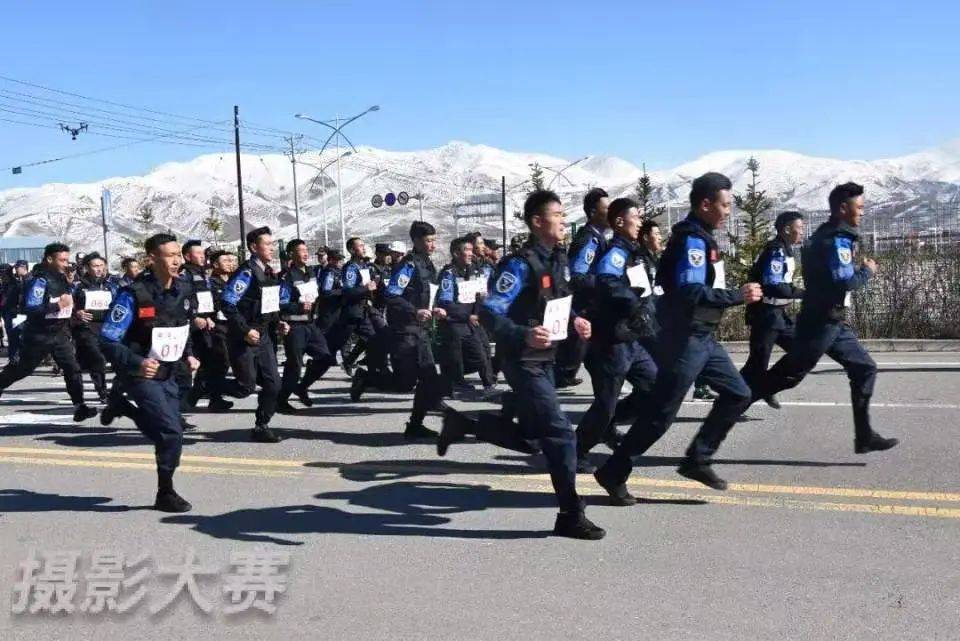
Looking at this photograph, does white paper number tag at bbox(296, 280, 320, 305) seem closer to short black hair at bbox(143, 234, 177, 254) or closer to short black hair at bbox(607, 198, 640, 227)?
short black hair at bbox(143, 234, 177, 254)

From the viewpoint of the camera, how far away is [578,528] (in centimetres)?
550

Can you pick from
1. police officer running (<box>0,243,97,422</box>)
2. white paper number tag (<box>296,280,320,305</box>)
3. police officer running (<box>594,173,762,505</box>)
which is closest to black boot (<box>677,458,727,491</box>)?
police officer running (<box>594,173,762,505</box>)

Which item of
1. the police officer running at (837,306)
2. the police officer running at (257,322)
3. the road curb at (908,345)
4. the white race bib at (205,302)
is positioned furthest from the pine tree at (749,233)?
the police officer running at (837,306)

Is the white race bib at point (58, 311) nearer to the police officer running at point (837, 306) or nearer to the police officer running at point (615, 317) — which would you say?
the police officer running at point (615, 317)

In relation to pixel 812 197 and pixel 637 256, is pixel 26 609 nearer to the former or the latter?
pixel 637 256

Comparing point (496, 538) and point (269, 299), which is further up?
point (269, 299)

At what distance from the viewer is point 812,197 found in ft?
554

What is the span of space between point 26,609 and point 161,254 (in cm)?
252

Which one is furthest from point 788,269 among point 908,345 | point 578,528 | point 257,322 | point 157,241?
point 908,345

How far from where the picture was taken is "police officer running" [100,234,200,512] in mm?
6445

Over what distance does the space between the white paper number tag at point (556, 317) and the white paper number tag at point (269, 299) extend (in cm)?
411

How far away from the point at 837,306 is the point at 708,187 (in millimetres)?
1708

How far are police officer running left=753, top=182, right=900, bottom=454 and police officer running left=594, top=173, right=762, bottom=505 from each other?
1197 mm

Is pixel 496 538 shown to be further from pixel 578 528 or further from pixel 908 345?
pixel 908 345
